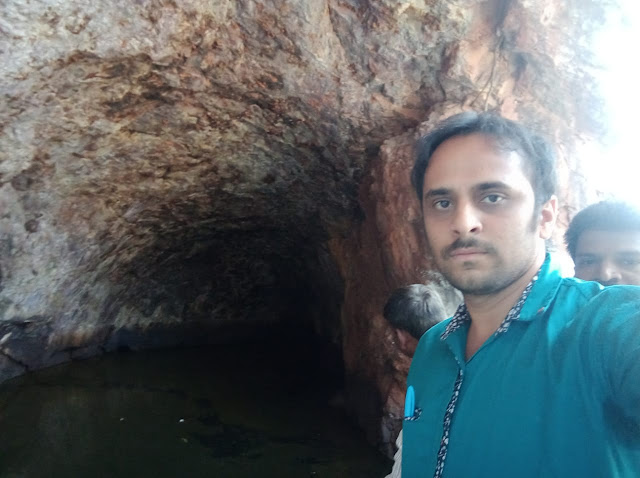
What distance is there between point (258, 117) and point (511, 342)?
12.9 feet

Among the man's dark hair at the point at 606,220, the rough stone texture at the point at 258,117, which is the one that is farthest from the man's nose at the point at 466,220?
the rough stone texture at the point at 258,117

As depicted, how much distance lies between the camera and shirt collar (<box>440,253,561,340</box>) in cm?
111

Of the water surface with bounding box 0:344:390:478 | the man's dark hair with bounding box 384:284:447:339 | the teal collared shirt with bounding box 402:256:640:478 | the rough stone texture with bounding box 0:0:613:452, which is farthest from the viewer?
the water surface with bounding box 0:344:390:478

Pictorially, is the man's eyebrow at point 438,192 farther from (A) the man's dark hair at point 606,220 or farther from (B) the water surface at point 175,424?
(B) the water surface at point 175,424

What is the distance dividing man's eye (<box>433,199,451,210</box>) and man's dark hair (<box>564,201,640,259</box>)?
3.74 ft

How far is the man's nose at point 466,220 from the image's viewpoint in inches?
47.4

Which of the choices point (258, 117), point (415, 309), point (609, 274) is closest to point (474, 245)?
point (609, 274)

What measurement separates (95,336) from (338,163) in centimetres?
423

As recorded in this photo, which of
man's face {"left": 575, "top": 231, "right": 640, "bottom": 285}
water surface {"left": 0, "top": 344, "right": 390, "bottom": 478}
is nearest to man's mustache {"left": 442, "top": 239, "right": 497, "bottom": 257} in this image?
man's face {"left": 575, "top": 231, "right": 640, "bottom": 285}

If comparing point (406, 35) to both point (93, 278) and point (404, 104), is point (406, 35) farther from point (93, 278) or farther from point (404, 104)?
point (93, 278)

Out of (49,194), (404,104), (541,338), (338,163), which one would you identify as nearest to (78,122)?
(49,194)

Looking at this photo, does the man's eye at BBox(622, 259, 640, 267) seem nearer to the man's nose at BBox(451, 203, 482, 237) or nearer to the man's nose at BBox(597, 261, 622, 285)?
the man's nose at BBox(597, 261, 622, 285)

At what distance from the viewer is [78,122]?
4273mm

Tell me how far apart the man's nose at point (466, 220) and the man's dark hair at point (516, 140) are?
0.17m
